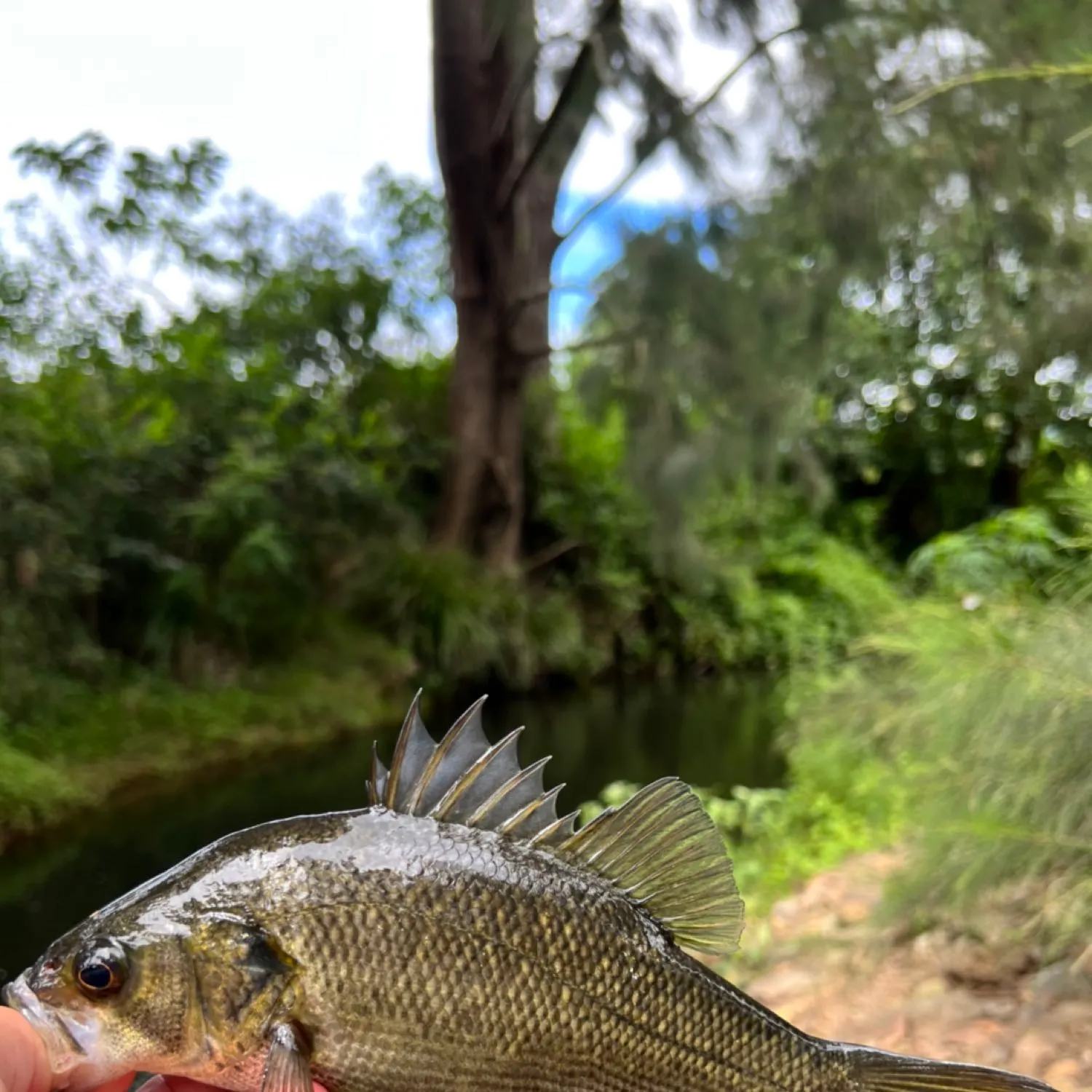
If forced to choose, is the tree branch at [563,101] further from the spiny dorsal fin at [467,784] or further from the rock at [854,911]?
the spiny dorsal fin at [467,784]

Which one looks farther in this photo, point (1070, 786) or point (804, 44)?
point (804, 44)

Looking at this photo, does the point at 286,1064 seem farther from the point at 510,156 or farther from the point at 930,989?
the point at 510,156

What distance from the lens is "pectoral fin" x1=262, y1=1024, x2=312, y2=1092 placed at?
2.61ft

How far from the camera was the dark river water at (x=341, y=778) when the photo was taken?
3.39 metres

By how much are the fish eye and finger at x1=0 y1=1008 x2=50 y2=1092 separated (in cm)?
5

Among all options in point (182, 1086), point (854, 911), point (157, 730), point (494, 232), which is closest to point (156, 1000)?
point (182, 1086)

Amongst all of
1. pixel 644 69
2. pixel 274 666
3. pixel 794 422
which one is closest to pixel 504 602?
pixel 274 666

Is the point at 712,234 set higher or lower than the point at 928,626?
higher

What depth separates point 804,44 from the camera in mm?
6566

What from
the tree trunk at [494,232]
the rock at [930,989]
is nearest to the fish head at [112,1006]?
the rock at [930,989]

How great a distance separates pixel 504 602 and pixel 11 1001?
752 centimetres

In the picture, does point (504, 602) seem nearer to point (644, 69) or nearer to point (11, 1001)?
point (644, 69)

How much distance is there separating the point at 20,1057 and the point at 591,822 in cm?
57

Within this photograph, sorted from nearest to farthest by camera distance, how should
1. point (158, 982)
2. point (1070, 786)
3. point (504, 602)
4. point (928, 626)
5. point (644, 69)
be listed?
point (158, 982) < point (1070, 786) < point (928, 626) < point (644, 69) < point (504, 602)
